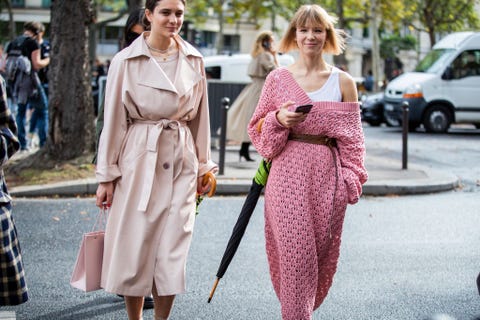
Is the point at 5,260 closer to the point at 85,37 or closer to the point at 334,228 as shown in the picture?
the point at 334,228

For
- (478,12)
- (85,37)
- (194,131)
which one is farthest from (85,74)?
(478,12)

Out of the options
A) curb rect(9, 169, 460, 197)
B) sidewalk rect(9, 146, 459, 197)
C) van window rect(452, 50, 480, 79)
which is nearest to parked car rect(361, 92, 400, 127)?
van window rect(452, 50, 480, 79)

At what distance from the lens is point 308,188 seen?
15.0 feet

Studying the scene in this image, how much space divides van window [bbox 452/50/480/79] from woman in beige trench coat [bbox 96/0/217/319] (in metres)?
17.7

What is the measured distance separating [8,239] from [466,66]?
18.8m

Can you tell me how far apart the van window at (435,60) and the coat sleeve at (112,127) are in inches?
700

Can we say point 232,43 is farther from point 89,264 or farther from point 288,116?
point 288,116

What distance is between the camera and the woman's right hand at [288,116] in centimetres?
438

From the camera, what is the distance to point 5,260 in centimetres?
386

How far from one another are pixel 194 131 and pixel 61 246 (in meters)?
3.34

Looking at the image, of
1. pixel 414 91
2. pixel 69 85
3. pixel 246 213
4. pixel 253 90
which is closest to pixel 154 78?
pixel 246 213

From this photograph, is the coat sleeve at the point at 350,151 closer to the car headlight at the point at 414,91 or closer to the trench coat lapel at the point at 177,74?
the trench coat lapel at the point at 177,74

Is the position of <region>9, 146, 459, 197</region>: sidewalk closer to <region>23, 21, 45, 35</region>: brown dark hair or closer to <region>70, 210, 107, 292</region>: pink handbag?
<region>23, 21, 45, 35</region>: brown dark hair

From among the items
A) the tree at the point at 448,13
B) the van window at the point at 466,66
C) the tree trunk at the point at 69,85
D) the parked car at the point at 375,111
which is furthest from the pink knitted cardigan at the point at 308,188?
the tree at the point at 448,13
